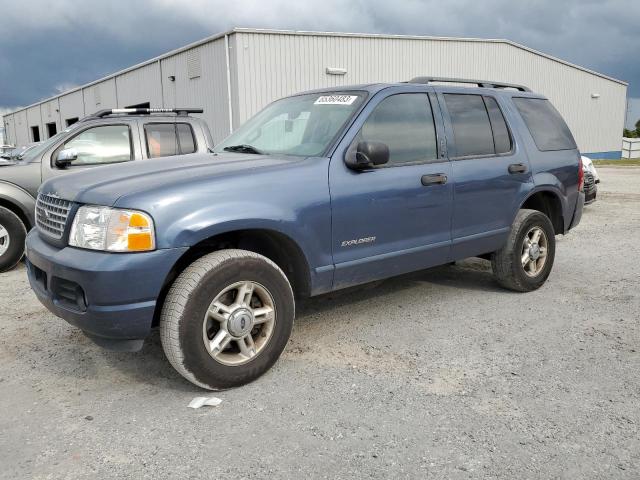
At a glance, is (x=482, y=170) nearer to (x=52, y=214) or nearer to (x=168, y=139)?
(x=52, y=214)

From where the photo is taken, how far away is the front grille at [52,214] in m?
3.34

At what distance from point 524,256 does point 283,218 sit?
272 centimetres

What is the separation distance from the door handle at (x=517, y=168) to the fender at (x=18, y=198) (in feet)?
17.0

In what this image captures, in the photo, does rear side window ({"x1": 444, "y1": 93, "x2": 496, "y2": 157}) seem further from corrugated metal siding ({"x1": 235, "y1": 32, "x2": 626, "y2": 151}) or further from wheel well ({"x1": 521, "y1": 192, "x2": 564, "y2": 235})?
corrugated metal siding ({"x1": 235, "y1": 32, "x2": 626, "y2": 151})

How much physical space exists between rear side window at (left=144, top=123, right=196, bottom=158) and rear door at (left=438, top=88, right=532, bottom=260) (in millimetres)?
3596

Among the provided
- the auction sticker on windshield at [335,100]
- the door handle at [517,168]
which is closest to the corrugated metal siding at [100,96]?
the auction sticker on windshield at [335,100]

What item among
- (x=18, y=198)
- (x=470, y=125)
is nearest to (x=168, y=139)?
(x=18, y=198)

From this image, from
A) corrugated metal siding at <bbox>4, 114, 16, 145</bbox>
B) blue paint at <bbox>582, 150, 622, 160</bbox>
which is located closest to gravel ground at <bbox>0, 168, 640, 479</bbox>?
blue paint at <bbox>582, 150, 622, 160</bbox>

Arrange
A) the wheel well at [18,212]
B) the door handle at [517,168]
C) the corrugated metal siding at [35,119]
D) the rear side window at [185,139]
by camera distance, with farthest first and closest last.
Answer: the corrugated metal siding at [35,119], the rear side window at [185,139], the wheel well at [18,212], the door handle at [517,168]

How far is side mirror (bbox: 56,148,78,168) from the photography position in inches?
247

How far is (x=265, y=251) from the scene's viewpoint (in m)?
3.73

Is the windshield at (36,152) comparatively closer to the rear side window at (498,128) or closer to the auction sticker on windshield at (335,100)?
the auction sticker on windshield at (335,100)

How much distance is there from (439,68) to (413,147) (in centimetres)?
2038

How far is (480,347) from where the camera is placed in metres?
3.93
